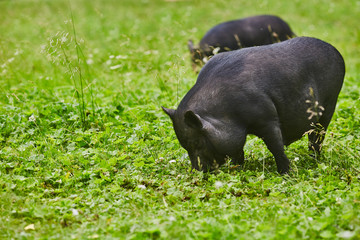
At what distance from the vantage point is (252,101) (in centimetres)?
437

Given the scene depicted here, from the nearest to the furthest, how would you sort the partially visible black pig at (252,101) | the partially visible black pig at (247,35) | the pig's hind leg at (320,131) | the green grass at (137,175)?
the green grass at (137,175), the partially visible black pig at (252,101), the pig's hind leg at (320,131), the partially visible black pig at (247,35)

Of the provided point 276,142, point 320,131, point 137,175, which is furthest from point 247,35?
point 137,175

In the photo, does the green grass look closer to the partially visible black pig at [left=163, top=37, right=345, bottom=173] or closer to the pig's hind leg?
the pig's hind leg

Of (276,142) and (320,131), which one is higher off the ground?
(276,142)

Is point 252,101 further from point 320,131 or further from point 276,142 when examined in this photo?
point 320,131

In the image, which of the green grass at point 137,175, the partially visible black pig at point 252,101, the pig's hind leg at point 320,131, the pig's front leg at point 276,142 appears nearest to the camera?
the green grass at point 137,175

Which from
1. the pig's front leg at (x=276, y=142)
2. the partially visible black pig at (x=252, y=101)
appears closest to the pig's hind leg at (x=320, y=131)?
the partially visible black pig at (x=252, y=101)

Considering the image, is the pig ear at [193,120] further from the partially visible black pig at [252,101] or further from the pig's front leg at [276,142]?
the pig's front leg at [276,142]

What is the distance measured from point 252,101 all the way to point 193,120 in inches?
22.5

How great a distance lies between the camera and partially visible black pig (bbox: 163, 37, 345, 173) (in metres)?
4.37

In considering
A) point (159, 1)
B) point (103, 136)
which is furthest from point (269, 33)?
point (159, 1)

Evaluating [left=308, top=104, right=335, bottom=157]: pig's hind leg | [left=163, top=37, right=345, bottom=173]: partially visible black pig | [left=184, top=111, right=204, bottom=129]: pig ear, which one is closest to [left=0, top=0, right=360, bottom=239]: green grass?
[left=308, top=104, right=335, bottom=157]: pig's hind leg

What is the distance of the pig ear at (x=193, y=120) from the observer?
416 centimetres

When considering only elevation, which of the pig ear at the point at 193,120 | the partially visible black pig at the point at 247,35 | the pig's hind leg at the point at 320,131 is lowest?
the pig's hind leg at the point at 320,131
